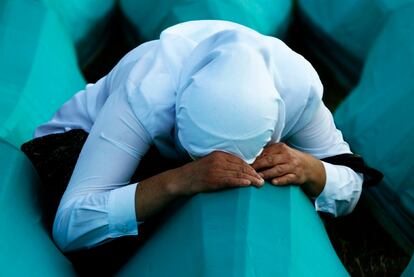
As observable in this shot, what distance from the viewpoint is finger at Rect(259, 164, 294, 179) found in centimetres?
136

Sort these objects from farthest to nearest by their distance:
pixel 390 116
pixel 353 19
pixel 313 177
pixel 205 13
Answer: pixel 353 19, pixel 205 13, pixel 390 116, pixel 313 177

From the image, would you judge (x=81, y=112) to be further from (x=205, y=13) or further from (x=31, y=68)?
(x=205, y=13)

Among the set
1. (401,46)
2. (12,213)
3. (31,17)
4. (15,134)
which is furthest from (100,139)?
(401,46)

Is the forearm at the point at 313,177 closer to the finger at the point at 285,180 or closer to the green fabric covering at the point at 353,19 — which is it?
the finger at the point at 285,180

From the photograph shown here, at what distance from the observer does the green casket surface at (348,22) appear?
2451 mm

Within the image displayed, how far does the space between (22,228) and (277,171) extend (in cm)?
47

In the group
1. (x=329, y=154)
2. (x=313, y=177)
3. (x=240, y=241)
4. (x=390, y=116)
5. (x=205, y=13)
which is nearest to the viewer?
(x=240, y=241)

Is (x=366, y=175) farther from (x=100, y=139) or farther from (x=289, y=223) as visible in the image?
(x=100, y=139)

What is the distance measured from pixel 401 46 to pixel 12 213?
1275mm

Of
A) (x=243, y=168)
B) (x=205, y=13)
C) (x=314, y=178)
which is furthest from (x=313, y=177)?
(x=205, y=13)

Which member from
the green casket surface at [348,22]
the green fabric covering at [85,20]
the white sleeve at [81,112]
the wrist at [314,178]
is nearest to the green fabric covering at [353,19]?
the green casket surface at [348,22]

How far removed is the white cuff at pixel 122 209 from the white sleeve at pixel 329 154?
37 centimetres

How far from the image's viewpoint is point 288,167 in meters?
1.40

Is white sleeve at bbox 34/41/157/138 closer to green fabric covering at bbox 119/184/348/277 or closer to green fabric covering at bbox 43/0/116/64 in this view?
green fabric covering at bbox 119/184/348/277
